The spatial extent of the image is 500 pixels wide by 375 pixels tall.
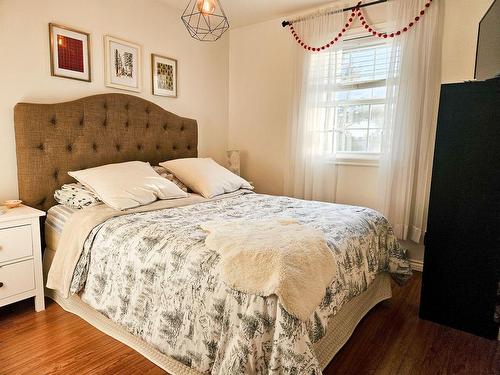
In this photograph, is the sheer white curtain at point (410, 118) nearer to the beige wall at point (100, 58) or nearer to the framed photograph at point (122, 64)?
the beige wall at point (100, 58)

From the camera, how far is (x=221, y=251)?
1.33 meters

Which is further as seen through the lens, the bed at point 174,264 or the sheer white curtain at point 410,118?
the sheer white curtain at point 410,118

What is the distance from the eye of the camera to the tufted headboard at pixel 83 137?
2170mm

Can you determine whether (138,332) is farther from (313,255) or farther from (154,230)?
(313,255)

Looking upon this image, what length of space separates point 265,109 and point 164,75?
113cm

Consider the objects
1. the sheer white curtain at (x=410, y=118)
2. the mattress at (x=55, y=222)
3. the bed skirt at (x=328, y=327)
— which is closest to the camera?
the bed skirt at (x=328, y=327)

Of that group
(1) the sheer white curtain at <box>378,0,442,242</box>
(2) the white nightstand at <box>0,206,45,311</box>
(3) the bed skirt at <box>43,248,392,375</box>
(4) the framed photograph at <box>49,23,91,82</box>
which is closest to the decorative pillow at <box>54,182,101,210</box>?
(2) the white nightstand at <box>0,206,45,311</box>

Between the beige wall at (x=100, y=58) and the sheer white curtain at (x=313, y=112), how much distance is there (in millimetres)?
974

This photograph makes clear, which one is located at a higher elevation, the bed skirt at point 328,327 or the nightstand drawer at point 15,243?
the nightstand drawer at point 15,243

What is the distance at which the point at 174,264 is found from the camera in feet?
4.59

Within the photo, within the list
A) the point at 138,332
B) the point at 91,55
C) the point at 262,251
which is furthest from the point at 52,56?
the point at 262,251

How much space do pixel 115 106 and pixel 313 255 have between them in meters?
2.13

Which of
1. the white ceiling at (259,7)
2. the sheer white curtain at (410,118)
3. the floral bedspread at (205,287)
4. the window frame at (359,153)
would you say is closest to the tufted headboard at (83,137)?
the floral bedspread at (205,287)

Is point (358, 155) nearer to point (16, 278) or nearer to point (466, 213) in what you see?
point (466, 213)
